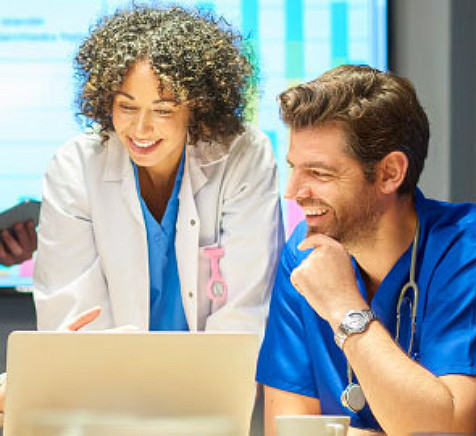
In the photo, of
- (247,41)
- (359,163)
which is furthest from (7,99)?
(359,163)

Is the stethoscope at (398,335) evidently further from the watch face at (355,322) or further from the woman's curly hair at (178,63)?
the woman's curly hair at (178,63)

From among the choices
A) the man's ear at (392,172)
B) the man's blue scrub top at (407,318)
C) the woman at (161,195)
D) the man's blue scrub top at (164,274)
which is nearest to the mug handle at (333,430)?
the man's blue scrub top at (407,318)

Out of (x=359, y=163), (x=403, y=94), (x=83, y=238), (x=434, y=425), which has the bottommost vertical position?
(x=434, y=425)

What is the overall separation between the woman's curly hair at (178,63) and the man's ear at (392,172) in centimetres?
70

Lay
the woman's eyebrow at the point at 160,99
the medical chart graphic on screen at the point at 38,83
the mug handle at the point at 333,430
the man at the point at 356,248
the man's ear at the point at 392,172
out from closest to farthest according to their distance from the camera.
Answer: the mug handle at the point at 333,430 → the man at the point at 356,248 → the man's ear at the point at 392,172 → the woman's eyebrow at the point at 160,99 → the medical chart graphic on screen at the point at 38,83

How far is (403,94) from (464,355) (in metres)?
0.57

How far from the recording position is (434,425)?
171 centimetres

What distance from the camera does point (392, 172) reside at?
2.07 meters

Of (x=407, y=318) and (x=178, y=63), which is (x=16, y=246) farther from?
(x=407, y=318)

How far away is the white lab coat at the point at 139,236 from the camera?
8.52 ft

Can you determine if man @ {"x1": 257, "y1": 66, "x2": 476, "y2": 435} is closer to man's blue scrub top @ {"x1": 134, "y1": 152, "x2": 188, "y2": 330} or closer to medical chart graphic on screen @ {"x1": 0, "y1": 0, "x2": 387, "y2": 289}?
man's blue scrub top @ {"x1": 134, "y1": 152, "x2": 188, "y2": 330}

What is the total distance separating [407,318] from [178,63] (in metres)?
0.99

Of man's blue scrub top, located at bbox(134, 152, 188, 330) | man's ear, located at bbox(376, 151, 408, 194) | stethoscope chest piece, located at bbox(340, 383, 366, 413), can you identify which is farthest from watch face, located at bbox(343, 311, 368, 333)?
man's blue scrub top, located at bbox(134, 152, 188, 330)

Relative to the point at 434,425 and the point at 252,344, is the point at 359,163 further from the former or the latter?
the point at 252,344
